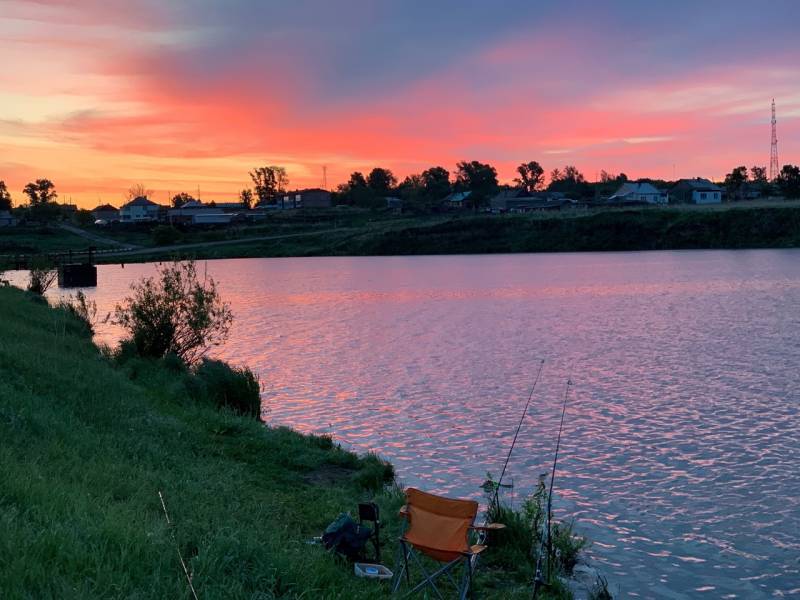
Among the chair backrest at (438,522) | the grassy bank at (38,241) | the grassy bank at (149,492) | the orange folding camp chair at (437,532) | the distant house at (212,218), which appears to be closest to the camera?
the grassy bank at (149,492)

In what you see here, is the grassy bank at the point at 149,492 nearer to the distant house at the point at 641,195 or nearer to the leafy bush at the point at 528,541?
the leafy bush at the point at 528,541

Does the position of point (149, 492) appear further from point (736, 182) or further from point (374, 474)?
point (736, 182)

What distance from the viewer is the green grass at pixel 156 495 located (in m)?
6.48

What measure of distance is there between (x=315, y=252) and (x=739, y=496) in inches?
4790

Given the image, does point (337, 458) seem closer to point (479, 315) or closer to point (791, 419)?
point (791, 419)

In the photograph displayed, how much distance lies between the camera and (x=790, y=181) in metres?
148

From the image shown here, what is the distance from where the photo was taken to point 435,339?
1361 inches

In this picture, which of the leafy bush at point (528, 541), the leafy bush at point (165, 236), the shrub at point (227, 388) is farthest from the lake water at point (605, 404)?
the leafy bush at point (165, 236)

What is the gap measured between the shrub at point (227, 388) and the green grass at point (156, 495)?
71 centimetres

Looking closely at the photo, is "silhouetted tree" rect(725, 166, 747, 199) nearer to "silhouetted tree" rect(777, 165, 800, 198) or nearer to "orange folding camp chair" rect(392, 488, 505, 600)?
"silhouetted tree" rect(777, 165, 800, 198)

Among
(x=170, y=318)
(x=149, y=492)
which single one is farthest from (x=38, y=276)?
(x=149, y=492)

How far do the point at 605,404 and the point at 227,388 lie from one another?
10.0 metres

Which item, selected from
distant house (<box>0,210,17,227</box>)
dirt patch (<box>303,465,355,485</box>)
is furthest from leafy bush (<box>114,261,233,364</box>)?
distant house (<box>0,210,17,227</box>)

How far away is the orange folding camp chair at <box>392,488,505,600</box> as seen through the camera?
27.1 ft
